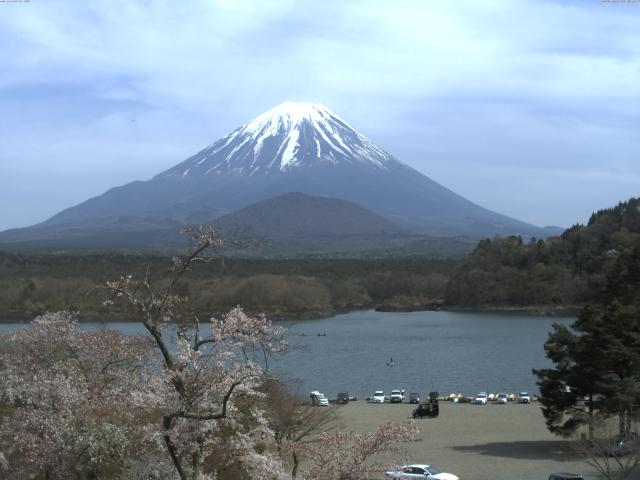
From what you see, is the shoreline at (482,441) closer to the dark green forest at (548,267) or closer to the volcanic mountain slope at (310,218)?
the dark green forest at (548,267)

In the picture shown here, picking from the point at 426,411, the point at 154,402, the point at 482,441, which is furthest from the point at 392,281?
the point at 154,402

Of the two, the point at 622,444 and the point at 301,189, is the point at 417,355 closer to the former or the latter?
the point at 622,444

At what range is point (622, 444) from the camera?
11.6 m

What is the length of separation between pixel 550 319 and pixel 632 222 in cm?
1592

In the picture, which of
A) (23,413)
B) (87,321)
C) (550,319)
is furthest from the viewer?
(550,319)

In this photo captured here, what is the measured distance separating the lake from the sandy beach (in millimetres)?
2580

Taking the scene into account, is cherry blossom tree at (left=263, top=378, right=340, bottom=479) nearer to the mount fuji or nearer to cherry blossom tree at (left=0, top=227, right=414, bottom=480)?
cherry blossom tree at (left=0, top=227, right=414, bottom=480)

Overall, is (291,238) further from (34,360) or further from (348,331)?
(34,360)

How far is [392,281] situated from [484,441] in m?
53.8

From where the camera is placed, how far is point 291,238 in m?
145

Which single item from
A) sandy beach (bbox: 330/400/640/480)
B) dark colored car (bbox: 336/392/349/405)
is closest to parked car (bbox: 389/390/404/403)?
sandy beach (bbox: 330/400/640/480)

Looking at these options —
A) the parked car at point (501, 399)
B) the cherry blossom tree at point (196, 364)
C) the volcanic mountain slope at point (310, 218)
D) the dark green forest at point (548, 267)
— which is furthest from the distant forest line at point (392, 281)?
the volcanic mountain slope at point (310, 218)

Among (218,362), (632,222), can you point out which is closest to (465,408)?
(218,362)

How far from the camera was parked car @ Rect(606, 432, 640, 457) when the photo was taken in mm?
→ 10883
